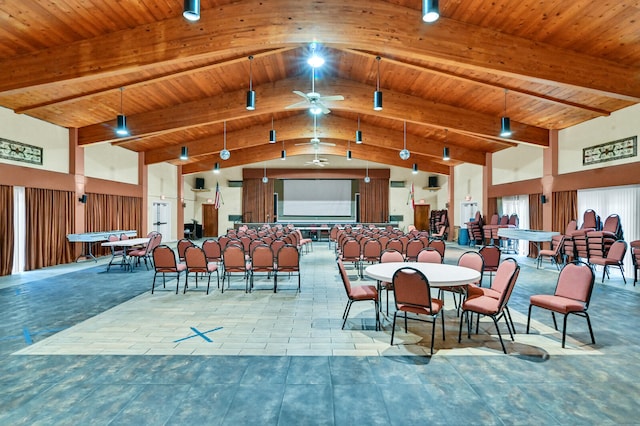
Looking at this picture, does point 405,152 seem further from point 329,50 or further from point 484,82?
point 329,50

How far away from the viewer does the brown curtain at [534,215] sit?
11.2 m

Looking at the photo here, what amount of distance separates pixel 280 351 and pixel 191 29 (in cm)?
544

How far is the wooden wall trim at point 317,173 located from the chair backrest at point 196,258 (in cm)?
1474

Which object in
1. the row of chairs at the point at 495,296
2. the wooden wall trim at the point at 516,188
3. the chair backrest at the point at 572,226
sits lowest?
the row of chairs at the point at 495,296

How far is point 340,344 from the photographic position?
3738 millimetres

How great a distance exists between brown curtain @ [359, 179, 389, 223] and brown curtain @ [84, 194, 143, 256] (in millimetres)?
12288

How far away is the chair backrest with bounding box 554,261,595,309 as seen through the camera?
145 inches

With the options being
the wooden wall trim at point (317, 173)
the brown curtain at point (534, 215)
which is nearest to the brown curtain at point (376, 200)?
the wooden wall trim at point (317, 173)

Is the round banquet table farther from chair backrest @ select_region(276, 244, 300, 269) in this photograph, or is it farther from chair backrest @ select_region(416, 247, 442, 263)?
chair backrest @ select_region(276, 244, 300, 269)

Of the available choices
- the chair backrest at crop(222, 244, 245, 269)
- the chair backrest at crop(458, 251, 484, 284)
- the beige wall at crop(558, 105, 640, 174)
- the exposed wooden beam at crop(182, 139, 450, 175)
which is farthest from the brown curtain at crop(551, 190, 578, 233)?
the chair backrest at crop(222, 244, 245, 269)

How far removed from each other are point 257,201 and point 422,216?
1003 centimetres

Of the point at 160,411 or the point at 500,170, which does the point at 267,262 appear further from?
the point at 500,170

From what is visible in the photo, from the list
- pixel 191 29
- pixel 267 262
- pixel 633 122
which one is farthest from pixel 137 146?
pixel 633 122

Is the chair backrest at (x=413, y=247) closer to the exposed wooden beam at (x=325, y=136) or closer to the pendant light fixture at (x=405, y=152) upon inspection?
the pendant light fixture at (x=405, y=152)
